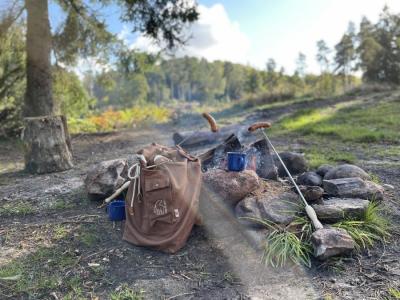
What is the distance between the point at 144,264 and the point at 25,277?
2.32 ft

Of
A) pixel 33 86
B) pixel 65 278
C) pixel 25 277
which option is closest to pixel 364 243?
pixel 65 278

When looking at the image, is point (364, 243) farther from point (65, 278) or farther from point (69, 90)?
point (69, 90)

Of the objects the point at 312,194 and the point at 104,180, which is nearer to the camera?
the point at 312,194

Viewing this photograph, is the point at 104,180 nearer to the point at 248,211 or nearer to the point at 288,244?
the point at 248,211

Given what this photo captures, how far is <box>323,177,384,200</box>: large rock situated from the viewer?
9.75 feet

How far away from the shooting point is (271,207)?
A: 2.72 m

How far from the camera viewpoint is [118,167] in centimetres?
358

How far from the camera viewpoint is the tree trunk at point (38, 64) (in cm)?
645

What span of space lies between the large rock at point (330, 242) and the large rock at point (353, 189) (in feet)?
2.15

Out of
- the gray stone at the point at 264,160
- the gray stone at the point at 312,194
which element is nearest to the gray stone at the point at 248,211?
the gray stone at the point at 312,194

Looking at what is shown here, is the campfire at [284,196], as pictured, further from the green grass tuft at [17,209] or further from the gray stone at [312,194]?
the green grass tuft at [17,209]

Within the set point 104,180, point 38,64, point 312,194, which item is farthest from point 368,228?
point 38,64

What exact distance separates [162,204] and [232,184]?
0.60m

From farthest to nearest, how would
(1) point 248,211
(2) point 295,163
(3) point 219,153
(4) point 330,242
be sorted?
(2) point 295,163, (3) point 219,153, (1) point 248,211, (4) point 330,242
